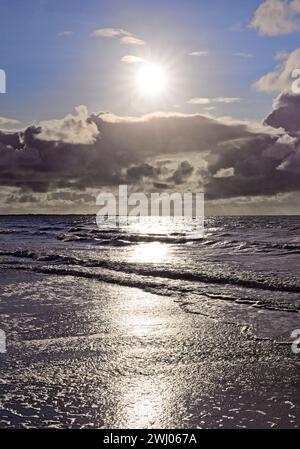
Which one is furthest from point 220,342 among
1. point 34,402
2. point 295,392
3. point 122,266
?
point 122,266

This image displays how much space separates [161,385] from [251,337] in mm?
3220

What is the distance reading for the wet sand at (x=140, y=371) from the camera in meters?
5.10

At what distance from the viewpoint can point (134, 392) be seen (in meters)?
5.75

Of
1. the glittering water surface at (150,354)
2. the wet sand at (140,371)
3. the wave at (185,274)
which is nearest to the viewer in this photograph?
the wet sand at (140,371)

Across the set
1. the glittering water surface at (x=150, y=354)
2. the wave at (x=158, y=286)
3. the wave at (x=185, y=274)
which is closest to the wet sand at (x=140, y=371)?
the glittering water surface at (x=150, y=354)

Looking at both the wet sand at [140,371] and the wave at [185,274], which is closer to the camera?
the wet sand at [140,371]

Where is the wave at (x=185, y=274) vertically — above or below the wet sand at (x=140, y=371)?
below

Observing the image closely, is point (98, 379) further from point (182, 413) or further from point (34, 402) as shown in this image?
point (182, 413)

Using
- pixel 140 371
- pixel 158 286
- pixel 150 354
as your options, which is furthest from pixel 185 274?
pixel 140 371

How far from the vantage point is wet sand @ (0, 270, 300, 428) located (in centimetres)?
510

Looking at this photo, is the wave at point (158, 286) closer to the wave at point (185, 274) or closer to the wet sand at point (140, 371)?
the wave at point (185, 274)

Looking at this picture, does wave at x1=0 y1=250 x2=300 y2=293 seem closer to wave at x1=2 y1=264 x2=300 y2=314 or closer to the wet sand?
wave at x1=2 y1=264 x2=300 y2=314

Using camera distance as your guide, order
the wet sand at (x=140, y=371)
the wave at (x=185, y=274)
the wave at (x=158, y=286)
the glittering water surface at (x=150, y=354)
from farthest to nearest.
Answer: the wave at (x=185, y=274) → the wave at (x=158, y=286) → the glittering water surface at (x=150, y=354) → the wet sand at (x=140, y=371)

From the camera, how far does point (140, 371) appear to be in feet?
21.6
